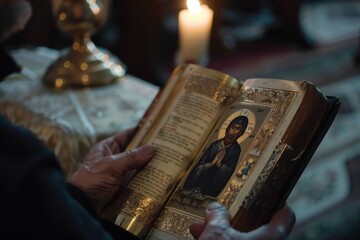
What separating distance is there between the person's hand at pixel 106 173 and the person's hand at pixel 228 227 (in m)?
0.17

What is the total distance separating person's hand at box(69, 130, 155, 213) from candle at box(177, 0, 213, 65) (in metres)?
0.45

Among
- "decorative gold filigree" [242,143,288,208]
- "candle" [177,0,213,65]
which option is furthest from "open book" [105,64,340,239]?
"candle" [177,0,213,65]

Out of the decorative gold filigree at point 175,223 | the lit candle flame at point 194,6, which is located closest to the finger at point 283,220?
the decorative gold filigree at point 175,223

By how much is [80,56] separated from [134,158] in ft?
2.21

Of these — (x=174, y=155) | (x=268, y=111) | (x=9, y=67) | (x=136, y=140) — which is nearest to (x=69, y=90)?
(x=9, y=67)

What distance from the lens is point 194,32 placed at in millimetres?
1210

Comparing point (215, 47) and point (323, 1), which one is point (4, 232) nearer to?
point (215, 47)

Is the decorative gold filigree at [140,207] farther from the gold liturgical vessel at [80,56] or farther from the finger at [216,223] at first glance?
the gold liturgical vessel at [80,56]

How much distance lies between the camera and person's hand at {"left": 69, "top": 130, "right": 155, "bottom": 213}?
81cm

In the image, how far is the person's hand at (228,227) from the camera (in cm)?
63

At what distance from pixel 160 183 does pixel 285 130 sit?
211 mm

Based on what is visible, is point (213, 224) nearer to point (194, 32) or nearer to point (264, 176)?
point (264, 176)

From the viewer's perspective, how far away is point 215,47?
3332mm

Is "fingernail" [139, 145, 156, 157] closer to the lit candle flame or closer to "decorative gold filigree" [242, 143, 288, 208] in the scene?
"decorative gold filigree" [242, 143, 288, 208]
